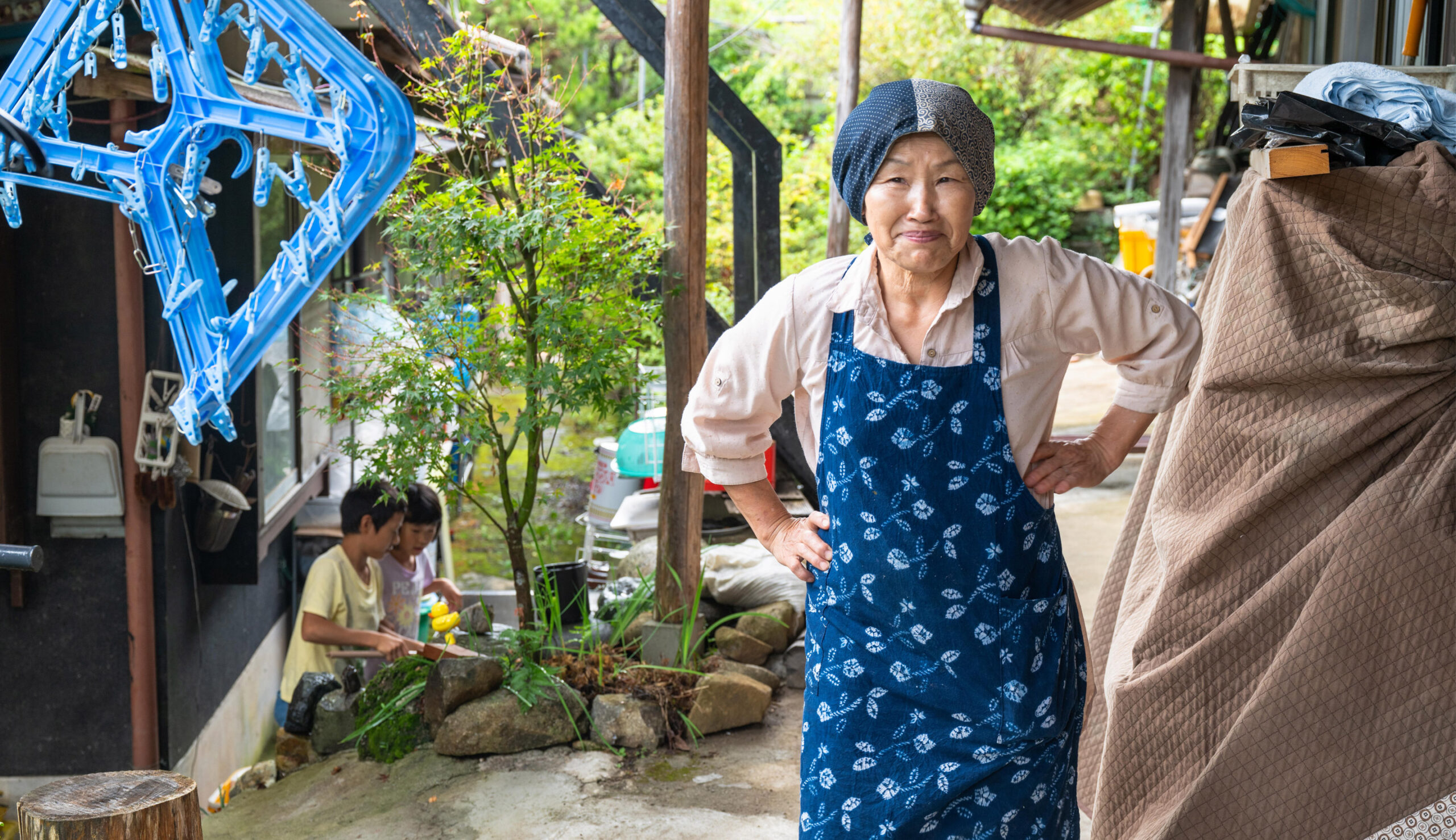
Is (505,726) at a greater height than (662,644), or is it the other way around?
(662,644)

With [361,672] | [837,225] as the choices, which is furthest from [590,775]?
[837,225]

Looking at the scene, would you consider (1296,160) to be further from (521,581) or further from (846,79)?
(846,79)

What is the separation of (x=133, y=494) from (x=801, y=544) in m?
3.16

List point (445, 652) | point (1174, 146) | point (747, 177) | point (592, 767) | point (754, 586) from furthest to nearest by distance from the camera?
point (1174, 146)
point (747, 177)
point (754, 586)
point (445, 652)
point (592, 767)

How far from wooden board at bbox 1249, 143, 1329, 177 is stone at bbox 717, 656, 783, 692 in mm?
2641

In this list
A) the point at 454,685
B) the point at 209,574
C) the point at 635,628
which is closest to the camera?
the point at 454,685

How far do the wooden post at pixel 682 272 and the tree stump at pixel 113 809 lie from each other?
2264 mm

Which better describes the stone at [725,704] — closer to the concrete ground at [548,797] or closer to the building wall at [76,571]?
the concrete ground at [548,797]

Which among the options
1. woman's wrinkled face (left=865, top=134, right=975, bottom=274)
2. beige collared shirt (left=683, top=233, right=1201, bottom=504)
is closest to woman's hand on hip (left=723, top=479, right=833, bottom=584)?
beige collared shirt (left=683, top=233, right=1201, bottom=504)

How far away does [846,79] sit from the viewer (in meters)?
8.12

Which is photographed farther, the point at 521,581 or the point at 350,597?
the point at 350,597

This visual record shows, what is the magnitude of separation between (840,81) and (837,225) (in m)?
1.12

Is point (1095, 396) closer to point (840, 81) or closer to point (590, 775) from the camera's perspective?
point (840, 81)

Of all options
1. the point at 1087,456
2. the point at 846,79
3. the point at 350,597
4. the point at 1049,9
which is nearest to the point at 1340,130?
the point at 1087,456
